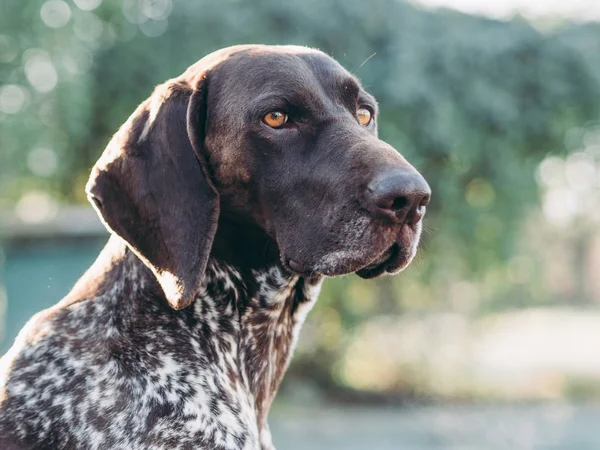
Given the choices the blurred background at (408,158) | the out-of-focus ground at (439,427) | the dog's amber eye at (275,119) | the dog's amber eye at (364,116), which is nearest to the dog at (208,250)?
the dog's amber eye at (275,119)

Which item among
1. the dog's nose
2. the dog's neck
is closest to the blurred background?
the dog's neck

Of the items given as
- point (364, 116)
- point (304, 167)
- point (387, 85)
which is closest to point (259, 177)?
point (304, 167)

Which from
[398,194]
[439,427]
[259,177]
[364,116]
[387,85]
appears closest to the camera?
[398,194]

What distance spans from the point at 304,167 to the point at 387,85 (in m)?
7.22

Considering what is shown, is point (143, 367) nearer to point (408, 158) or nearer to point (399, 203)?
point (399, 203)

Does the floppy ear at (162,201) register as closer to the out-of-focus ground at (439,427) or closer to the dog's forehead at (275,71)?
the dog's forehead at (275,71)

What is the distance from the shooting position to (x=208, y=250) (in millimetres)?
2822

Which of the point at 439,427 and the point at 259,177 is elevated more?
the point at 259,177

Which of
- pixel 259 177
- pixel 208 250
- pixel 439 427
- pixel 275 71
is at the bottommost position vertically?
pixel 439 427

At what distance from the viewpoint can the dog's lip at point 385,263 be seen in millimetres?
2793

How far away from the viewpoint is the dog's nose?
2596 mm

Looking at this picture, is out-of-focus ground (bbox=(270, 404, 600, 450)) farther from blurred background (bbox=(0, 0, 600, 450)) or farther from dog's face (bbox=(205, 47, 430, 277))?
dog's face (bbox=(205, 47, 430, 277))

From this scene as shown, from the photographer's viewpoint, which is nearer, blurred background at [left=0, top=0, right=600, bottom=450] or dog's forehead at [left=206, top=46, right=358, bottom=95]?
dog's forehead at [left=206, top=46, right=358, bottom=95]

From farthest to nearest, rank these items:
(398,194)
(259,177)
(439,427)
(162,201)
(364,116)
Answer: (439,427) < (364,116) < (259,177) < (162,201) < (398,194)
